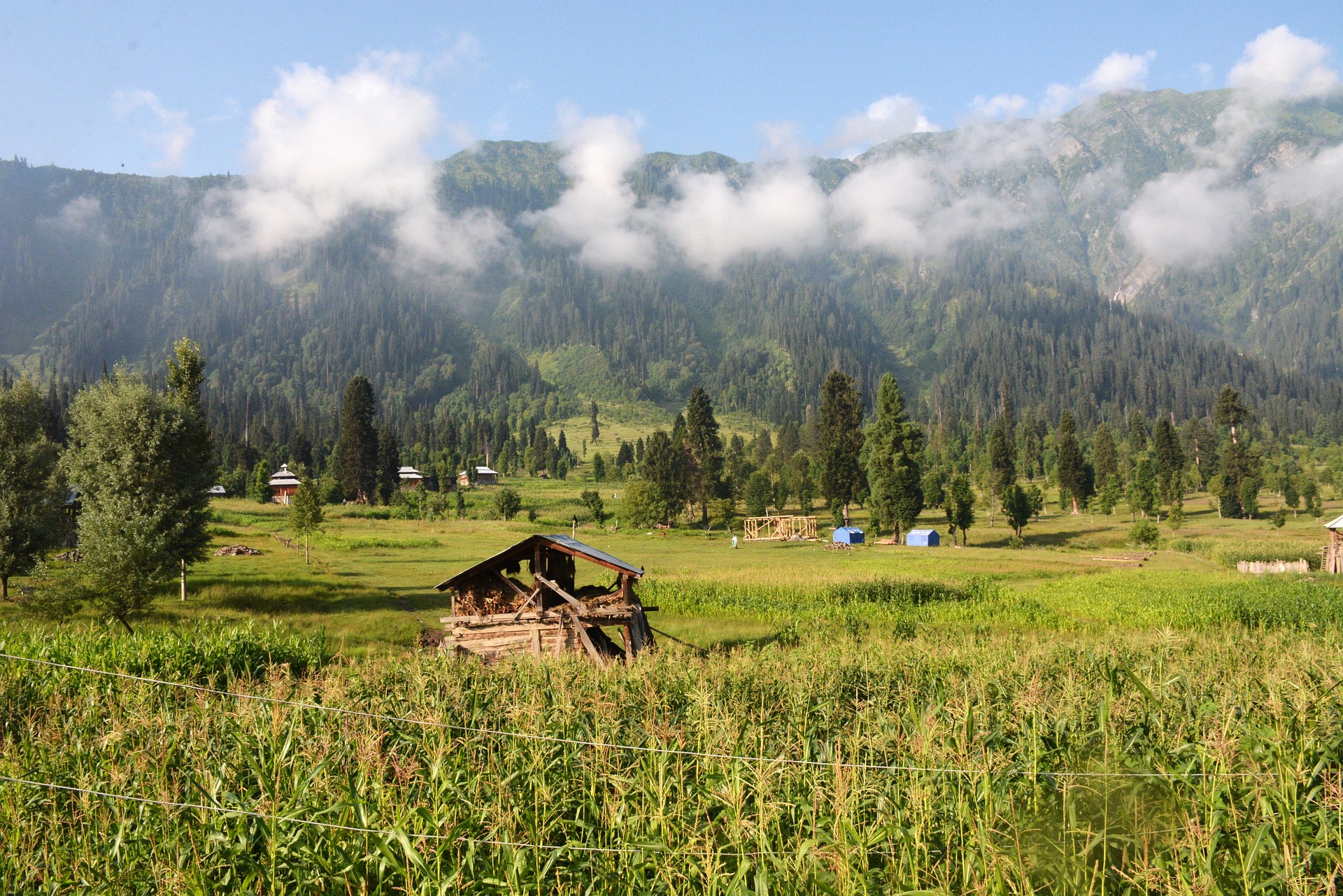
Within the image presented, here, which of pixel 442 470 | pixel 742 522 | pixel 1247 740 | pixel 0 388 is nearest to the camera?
pixel 1247 740

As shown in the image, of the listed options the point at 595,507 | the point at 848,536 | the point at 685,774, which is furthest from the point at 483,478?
the point at 685,774

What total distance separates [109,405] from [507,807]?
3174 cm

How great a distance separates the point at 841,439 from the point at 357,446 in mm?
66457

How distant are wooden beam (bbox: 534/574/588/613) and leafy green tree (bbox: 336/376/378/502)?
92.6m

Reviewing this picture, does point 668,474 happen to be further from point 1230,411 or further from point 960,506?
point 1230,411

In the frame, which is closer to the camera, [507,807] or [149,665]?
[507,807]

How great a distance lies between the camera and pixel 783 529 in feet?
278

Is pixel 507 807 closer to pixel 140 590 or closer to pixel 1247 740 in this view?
pixel 1247 740

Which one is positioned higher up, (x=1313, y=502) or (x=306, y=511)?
(x=306, y=511)

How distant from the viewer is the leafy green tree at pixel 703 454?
341 ft

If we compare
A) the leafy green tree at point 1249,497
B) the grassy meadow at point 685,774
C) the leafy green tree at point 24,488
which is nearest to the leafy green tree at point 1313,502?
Answer: the leafy green tree at point 1249,497

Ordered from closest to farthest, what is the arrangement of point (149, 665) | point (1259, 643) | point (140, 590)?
point (149, 665)
point (1259, 643)
point (140, 590)

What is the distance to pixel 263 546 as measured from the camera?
5575 centimetres

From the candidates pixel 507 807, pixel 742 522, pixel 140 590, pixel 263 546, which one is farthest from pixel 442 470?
pixel 507 807
